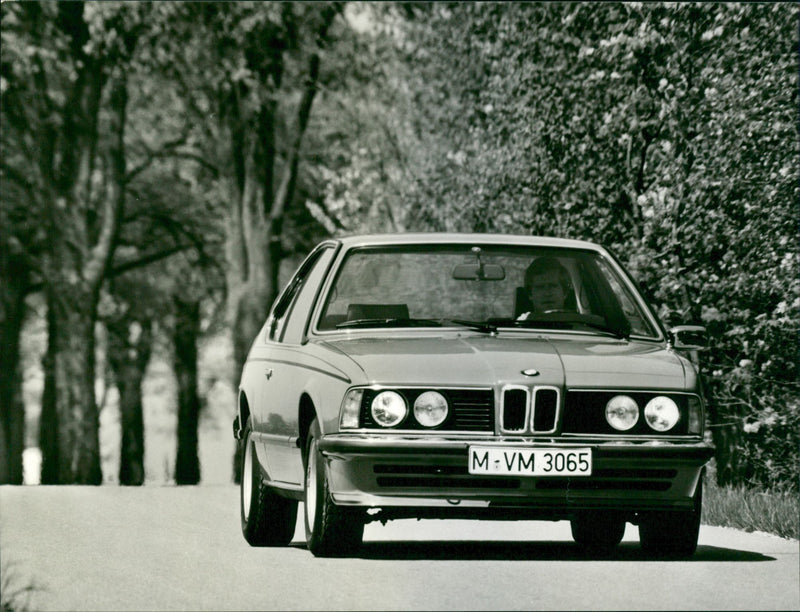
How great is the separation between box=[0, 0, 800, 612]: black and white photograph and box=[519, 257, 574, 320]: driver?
2 centimetres

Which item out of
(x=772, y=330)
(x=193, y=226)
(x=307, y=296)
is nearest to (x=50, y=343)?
(x=193, y=226)

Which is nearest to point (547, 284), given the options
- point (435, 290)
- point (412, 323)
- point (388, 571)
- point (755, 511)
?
point (412, 323)

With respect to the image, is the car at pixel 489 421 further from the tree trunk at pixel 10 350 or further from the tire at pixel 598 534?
the tree trunk at pixel 10 350

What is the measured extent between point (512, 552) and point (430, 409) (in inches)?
80.3

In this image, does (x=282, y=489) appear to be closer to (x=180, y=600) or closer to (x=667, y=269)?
(x=180, y=600)

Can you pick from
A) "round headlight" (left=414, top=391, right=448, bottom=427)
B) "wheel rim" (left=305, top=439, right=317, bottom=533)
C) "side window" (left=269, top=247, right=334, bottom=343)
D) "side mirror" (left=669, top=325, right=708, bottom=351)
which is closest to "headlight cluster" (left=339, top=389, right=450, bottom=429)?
"round headlight" (left=414, top=391, right=448, bottom=427)

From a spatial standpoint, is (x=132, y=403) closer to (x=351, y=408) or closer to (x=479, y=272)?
(x=479, y=272)

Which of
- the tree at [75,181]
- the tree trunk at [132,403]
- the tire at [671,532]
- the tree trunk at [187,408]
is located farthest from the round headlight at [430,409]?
the tree trunk at [132,403]

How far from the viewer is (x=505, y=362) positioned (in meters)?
8.66

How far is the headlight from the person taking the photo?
850 centimetres

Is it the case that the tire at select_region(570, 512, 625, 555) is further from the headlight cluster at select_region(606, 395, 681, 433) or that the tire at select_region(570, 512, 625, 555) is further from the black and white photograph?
the headlight cluster at select_region(606, 395, 681, 433)

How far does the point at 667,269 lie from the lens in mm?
15422

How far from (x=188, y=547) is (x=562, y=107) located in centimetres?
758

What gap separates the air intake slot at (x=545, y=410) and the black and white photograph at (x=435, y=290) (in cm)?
1
